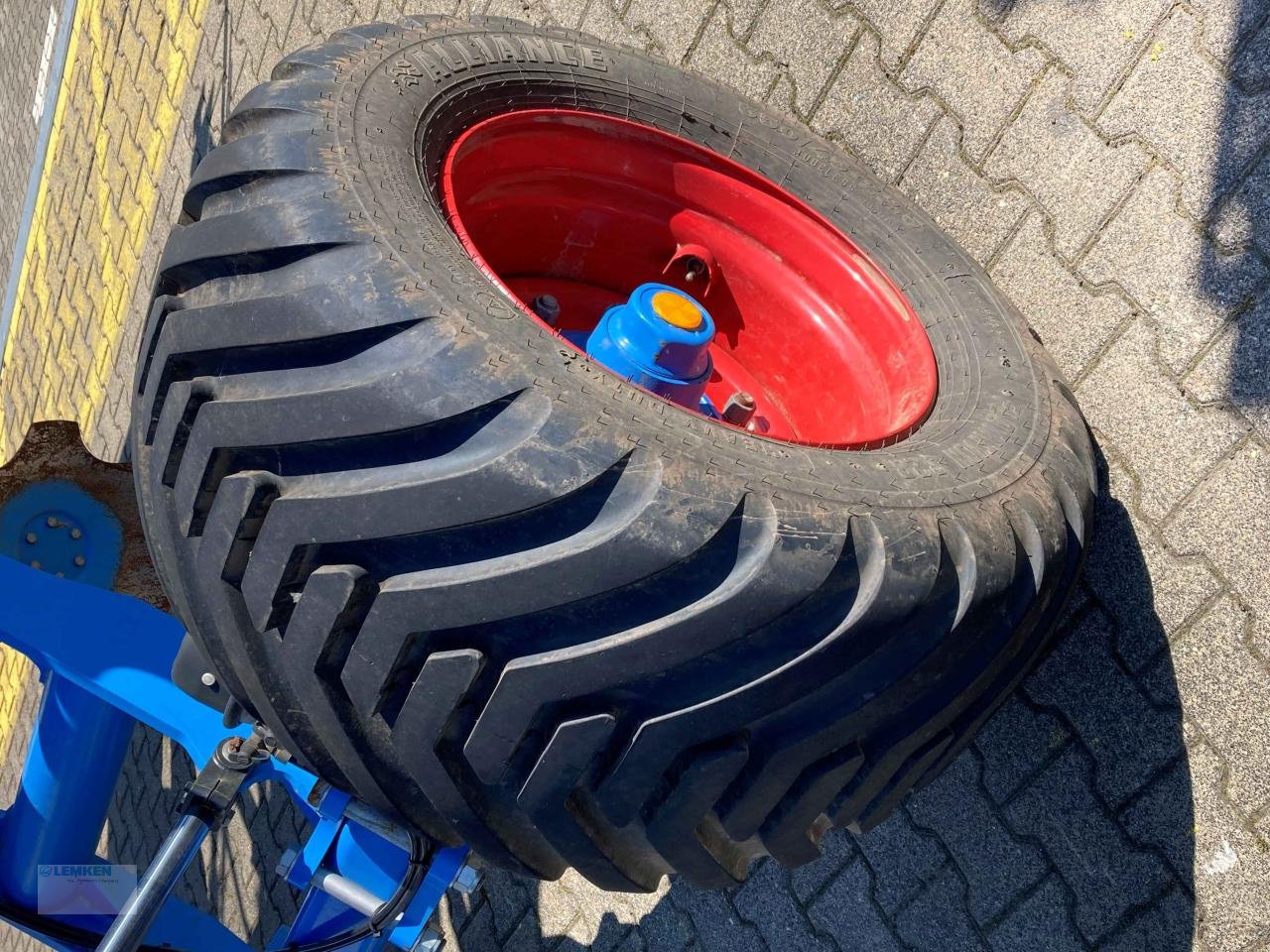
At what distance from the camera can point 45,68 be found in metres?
5.48

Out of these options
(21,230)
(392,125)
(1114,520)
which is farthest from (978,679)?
(21,230)

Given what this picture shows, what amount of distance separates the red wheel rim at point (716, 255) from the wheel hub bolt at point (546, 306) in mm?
36

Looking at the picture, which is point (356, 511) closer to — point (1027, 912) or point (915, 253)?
point (915, 253)

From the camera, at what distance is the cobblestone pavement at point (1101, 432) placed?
71.0 inches

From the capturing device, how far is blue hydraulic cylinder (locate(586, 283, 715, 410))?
1938 mm

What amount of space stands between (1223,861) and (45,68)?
6132 millimetres

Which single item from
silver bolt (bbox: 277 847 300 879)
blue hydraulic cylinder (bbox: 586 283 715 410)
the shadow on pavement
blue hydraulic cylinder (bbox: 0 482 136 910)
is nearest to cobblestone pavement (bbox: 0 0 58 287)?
blue hydraulic cylinder (bbox: 0 482 136 910)

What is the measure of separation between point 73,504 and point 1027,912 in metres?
1.97

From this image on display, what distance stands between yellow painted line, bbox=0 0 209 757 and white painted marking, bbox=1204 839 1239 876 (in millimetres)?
3943

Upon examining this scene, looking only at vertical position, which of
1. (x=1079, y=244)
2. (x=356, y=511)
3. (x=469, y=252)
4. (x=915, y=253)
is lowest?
(x=356, y=511)

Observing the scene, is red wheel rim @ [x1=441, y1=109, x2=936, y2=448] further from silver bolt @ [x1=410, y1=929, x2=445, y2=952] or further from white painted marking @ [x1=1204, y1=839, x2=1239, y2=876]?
silver bolt @ [x1=410, y1=929, x2=445, y2=952]

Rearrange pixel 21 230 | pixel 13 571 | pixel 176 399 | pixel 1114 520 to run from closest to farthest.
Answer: pixel 176 399, pixel 13 571, pixel 1114 520, pixel 21 230

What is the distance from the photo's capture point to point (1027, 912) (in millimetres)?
2002

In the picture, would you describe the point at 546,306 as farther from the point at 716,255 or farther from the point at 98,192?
the point at 98,192
